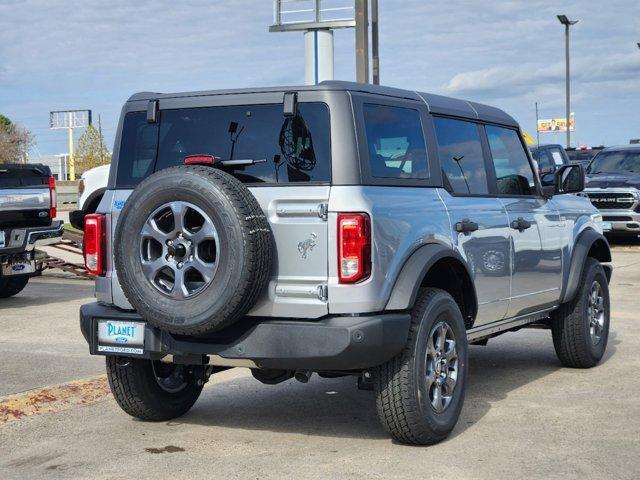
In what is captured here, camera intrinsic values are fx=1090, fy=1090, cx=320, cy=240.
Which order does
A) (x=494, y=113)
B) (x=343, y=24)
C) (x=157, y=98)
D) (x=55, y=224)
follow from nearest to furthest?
(x=157, y=98) → (x=494, y=113) → (x=55, y=224) → (x=343, y=24)

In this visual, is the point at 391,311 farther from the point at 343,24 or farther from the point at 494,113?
the point at 343,24

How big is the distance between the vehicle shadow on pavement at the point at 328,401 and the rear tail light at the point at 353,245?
120 cm

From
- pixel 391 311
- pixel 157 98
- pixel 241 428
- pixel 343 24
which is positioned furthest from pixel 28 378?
pixel 343 24

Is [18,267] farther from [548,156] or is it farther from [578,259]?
[548,156]

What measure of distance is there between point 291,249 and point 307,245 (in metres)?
0.09

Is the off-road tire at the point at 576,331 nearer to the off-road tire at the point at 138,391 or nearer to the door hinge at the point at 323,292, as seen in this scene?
the off-road tire at the point at 138,391

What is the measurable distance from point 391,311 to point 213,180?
45.4 inches

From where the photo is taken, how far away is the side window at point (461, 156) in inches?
263

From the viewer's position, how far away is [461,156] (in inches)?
273

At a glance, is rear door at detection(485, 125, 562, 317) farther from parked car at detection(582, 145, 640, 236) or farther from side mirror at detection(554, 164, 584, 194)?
parked car at detection(582, 145, 640, 236)

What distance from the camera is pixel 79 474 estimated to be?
5.50m

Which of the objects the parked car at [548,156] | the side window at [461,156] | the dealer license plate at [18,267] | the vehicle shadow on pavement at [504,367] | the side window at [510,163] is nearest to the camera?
the side window at [461,156]

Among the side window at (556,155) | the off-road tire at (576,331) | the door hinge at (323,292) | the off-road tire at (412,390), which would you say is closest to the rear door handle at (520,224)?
the off-road tire at (576,331)

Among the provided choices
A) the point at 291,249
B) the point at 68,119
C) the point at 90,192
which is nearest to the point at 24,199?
the point at 90,192
